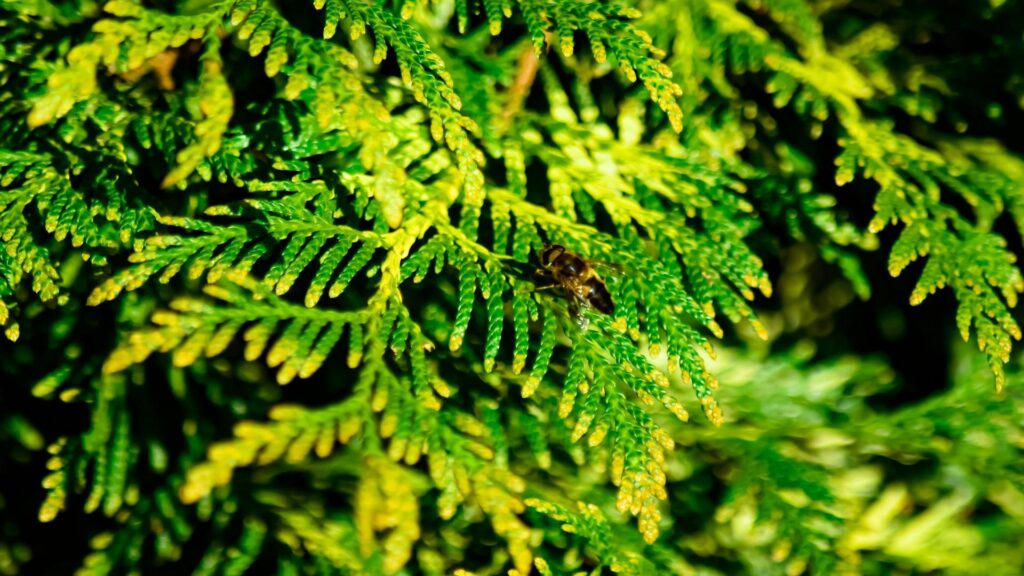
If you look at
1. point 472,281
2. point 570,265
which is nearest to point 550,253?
point 570,265

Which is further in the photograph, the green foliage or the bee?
the bee

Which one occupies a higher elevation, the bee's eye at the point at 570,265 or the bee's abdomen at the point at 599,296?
the bee's eye at the point at 570,265

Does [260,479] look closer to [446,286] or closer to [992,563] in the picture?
[446,286]

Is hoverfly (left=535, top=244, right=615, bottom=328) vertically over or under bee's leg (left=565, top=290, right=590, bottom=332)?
over

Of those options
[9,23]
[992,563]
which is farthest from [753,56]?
[9,23]

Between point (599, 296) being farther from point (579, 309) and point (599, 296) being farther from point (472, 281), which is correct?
point (472, 281)
